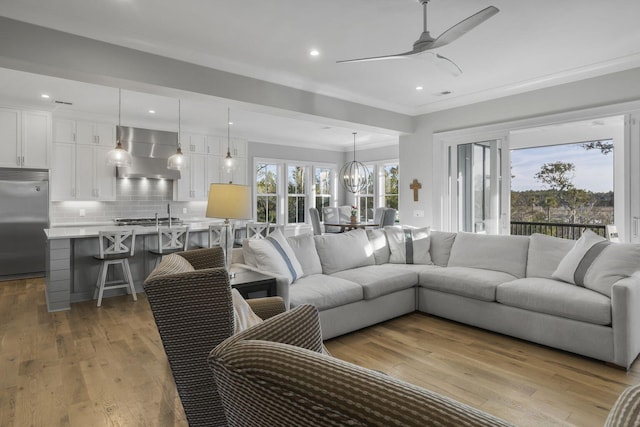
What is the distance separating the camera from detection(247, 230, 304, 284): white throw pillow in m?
3.32

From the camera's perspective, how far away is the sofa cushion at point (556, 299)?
2849mm

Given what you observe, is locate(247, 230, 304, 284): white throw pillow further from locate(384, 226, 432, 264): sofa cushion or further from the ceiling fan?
the ceiling fan

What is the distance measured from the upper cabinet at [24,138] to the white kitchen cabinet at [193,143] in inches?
82.7

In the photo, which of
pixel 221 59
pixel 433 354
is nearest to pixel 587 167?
pixel 433 354

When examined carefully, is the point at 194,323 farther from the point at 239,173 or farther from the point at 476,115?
the point at 239,173

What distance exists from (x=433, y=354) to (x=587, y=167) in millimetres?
5700

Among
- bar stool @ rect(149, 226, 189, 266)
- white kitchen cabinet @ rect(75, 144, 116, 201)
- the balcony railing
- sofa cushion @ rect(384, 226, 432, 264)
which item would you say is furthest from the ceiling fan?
white kitchen cabinet @ rect(75, 144, 116, 201)

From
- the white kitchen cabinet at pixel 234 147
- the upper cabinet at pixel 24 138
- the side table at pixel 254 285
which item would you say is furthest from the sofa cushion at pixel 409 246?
the upper cabinet at pixel 24 138

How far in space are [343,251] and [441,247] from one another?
4.15 ft

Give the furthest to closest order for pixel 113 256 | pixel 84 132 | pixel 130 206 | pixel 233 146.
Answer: pixel 233 146 → pixel 130 206 → pixel 84 132 → pixel 113 256

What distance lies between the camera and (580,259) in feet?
10.8

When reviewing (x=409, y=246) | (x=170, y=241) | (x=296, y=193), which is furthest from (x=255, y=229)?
(x=296, y=193)

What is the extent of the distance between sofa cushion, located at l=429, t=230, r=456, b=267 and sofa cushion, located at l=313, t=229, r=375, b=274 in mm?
767

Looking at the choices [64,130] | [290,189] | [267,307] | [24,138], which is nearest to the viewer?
[267,307]
